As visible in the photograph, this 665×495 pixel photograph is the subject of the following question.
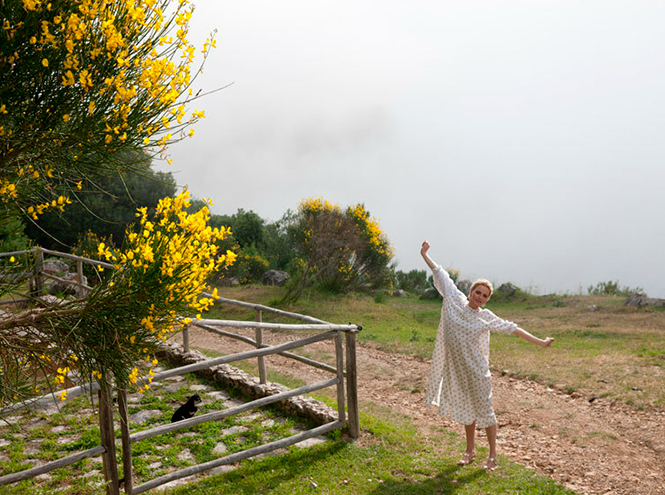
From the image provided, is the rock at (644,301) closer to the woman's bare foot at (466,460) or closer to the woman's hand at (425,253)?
the woman's bare foot at (466,460)

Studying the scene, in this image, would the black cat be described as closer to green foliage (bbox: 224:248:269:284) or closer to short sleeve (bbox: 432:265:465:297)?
short sleeve (bbox: 432:265:465:297)

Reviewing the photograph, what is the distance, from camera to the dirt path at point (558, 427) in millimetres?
5145

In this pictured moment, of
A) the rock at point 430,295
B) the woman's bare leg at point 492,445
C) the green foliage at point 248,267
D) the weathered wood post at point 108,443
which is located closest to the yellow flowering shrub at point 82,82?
the weathered wood post at point 108,443


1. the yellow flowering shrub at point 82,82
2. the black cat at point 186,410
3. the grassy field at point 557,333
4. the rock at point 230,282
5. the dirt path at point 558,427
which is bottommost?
the dirt path at point 558,427

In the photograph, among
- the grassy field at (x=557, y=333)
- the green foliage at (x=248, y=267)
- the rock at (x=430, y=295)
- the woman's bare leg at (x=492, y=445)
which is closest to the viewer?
the woman's bare leg at (x=492, y=445)

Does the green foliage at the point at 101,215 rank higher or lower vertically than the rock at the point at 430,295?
higher

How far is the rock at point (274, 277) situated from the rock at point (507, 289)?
8.12m

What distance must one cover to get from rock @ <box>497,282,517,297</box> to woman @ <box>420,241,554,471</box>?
15025 millimetres

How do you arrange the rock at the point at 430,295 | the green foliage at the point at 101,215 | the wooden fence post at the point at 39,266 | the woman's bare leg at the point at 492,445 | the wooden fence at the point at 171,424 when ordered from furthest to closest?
1. the green foliage at the point at 101,215
2. the rock at the point at 430,295
3. the woman's bare leg at the point at 492,445
4. the wooden fence at the point at 171,424
5. the wooden fence post at the point at 39,266

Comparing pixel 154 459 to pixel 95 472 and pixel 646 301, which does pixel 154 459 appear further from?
pixel 646 301

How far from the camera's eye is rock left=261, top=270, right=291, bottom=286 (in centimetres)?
2122

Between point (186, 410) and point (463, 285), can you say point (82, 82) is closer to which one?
point (186, 410)

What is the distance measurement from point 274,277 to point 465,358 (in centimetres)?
1686

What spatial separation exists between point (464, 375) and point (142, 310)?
3.14 metres
